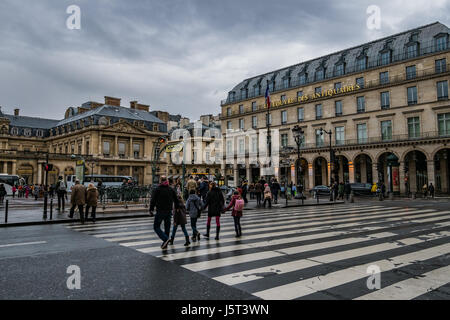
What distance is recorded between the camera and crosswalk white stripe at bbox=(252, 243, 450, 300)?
4.63m

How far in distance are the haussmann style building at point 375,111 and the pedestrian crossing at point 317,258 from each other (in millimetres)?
26987

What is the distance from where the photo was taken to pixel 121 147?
230 feet

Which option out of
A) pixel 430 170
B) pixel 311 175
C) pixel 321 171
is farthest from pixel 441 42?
pixel 311 175

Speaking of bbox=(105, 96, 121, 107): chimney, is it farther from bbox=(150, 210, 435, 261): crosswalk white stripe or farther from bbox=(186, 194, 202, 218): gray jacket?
bbox=(150, 210, 435, 261): crosswalk white stripe

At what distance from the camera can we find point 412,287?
4926mm

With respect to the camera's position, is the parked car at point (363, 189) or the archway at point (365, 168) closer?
the parked car at point (363, 189)

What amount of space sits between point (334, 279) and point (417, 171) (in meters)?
44.4

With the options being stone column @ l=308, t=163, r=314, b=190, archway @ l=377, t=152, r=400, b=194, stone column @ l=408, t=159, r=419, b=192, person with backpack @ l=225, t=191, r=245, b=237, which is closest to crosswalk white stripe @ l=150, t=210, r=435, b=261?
Answer: person with backpack @ l=225, t=191, r=245, b=237

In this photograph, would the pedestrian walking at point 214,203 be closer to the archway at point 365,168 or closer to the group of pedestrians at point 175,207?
the group of pedestrians at point 175,207

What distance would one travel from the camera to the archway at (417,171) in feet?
137

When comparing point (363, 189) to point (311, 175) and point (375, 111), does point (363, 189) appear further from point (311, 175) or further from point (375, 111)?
point (375, 111)

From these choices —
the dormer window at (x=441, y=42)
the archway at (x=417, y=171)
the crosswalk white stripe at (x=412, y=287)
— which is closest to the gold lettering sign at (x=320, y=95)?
the dormer window at (x=441, y=42)
